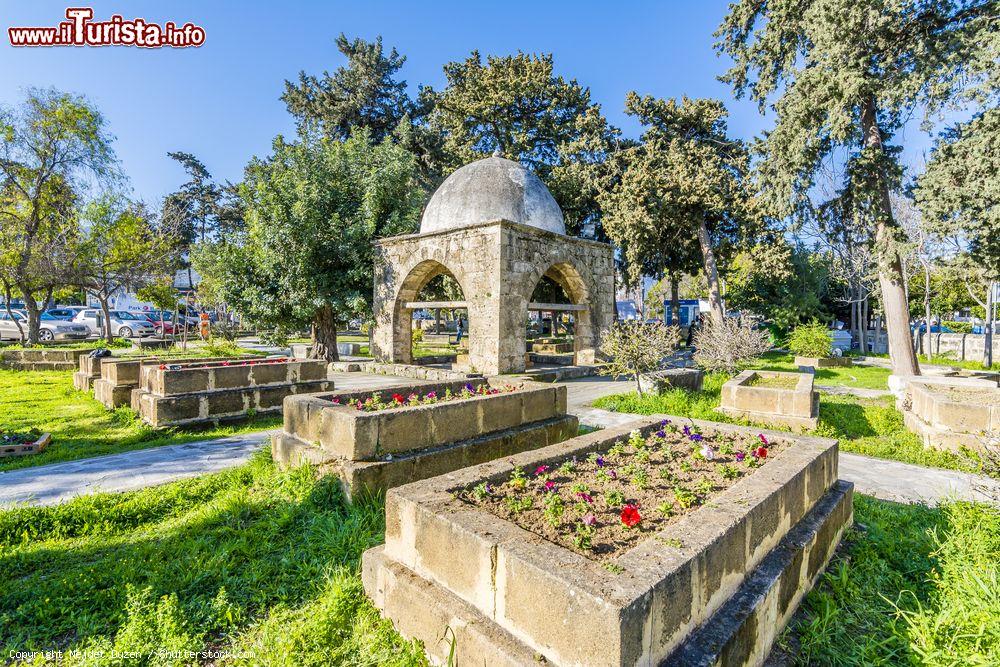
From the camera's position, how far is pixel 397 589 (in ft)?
7.74

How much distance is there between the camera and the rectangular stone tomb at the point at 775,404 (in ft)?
22.0

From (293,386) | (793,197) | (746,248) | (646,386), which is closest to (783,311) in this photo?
(746,248)

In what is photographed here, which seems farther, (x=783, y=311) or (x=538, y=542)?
(x=783, y=311)

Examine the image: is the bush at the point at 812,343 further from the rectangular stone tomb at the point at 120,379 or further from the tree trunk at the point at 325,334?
the rectangular stone tomb at the point at 120,379

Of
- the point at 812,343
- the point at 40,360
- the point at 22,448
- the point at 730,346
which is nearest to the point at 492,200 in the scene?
the point at 730,346

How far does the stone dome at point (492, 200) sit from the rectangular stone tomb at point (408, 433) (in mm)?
7869

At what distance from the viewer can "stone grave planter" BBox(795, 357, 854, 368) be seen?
15.0 metres

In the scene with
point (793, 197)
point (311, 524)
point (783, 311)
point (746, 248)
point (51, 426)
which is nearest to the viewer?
point (311, 524)

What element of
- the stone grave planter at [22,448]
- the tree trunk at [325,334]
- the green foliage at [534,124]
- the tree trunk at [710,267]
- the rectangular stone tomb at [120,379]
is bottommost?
the stone grave planter at [22,448]

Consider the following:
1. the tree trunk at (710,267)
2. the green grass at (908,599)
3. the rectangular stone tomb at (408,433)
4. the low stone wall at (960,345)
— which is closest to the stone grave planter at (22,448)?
the rectangular stone tomb at (408,433)

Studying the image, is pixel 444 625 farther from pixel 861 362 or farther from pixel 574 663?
pixel 861 362

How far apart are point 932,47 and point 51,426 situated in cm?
1764

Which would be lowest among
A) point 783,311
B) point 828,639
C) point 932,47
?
point 828,639

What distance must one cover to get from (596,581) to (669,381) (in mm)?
7985
